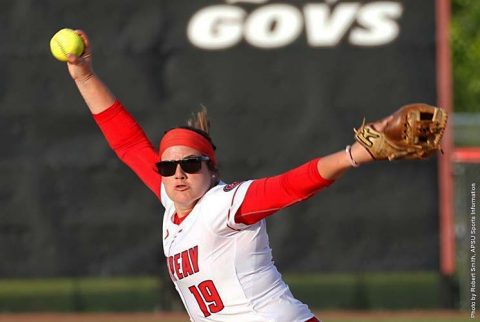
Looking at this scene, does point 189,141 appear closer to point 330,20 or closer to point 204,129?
point 204,129

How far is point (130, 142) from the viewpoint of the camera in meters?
5.34

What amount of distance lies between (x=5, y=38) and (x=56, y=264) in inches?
74.9

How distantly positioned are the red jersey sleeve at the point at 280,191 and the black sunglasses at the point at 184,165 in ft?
1.17

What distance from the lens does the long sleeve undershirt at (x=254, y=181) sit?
4.04 meters

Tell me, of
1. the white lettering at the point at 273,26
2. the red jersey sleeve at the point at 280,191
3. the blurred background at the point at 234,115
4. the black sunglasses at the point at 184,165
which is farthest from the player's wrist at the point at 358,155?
the white lettering at the point at 273,26

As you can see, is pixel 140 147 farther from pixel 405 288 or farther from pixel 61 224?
pixel 405 288

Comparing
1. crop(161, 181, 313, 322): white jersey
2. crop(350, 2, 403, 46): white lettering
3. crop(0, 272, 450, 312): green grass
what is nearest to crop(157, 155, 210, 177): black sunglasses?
crop(161, 181, 313, 322): white jersey

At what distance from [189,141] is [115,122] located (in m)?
0.62

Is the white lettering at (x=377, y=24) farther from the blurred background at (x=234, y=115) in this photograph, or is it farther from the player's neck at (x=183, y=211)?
the player's neck at (x=183, y=211)

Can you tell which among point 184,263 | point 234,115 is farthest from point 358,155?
point 234,115

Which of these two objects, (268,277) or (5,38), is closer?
(268,277)

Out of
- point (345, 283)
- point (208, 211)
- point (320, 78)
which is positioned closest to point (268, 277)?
point (208, 211)

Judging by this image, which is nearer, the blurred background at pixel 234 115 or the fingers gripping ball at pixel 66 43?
the fingers gripping ball at pixel 66 43

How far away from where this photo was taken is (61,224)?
10.2 meters
